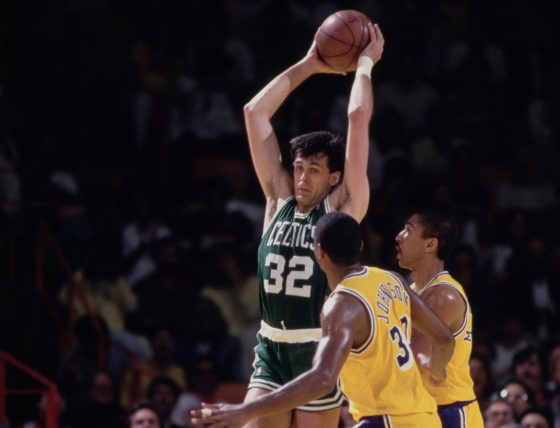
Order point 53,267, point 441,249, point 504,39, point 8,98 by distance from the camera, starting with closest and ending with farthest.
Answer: point 441,249 → point 53,267 → point 8,98 → point 504,39

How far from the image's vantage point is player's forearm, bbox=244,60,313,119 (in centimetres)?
845

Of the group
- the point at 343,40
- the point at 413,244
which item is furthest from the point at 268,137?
the point at 413,244

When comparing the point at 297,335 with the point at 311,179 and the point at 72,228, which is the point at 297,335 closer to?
the point at 311,179

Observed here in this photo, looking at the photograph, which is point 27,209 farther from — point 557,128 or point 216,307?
point 557,128

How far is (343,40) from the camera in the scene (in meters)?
8.49

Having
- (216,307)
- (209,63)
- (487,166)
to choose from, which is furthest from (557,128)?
(216,307)

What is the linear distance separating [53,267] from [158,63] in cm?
362

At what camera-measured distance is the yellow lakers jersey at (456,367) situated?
8148mm

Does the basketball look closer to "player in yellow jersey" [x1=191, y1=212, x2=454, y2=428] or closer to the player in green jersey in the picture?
the player in green jersey

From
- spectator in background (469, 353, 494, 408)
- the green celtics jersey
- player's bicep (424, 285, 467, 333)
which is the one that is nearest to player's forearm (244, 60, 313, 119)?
the green celtics jersey

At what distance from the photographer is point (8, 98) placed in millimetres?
15141

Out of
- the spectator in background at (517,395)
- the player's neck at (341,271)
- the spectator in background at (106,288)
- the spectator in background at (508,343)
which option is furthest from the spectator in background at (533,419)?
the player's neck at (341,271)

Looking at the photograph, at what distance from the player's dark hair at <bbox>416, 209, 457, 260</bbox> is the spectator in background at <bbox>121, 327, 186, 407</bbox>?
191 inches

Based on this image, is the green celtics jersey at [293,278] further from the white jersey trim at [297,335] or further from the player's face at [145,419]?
the player's face at [145,419]
